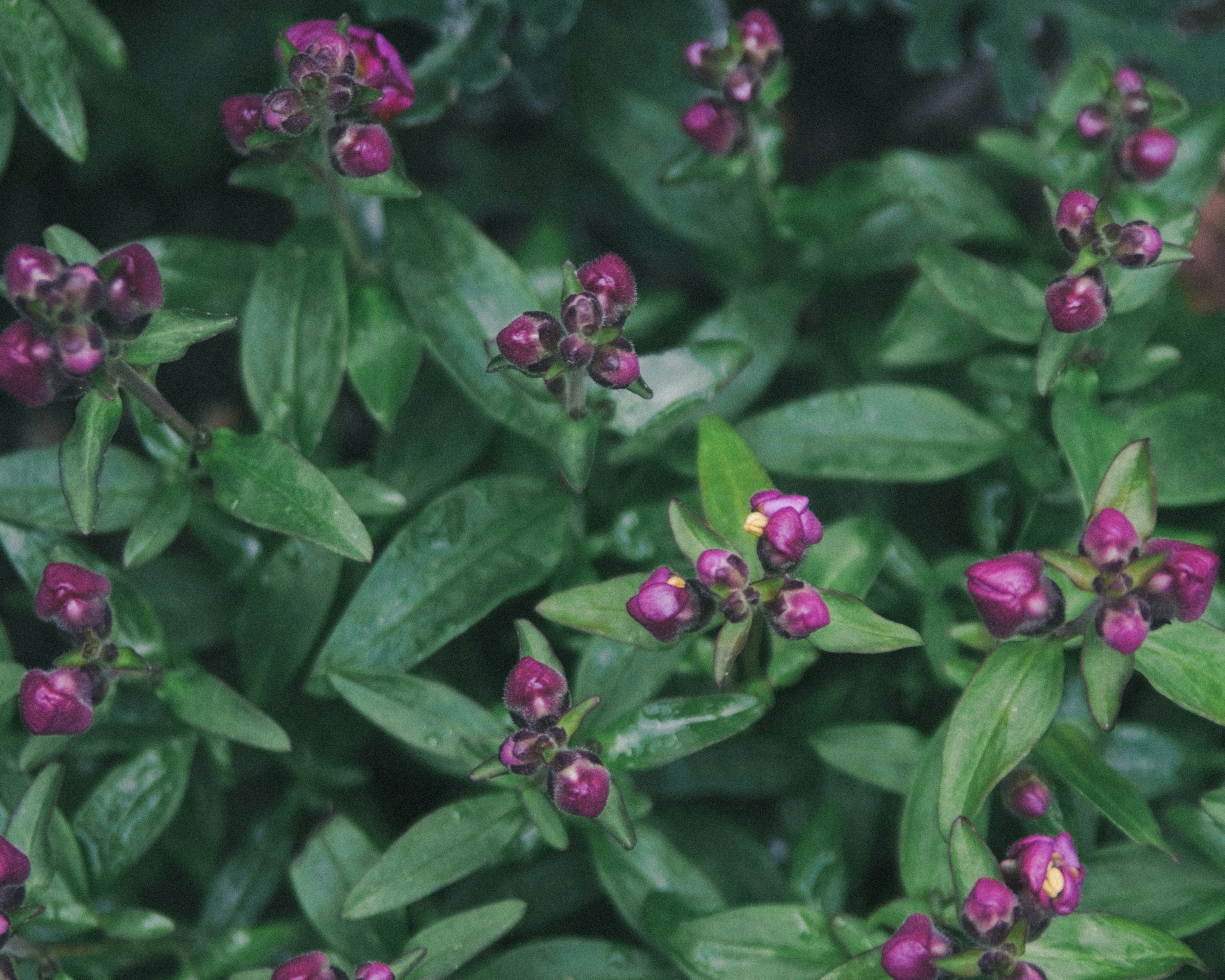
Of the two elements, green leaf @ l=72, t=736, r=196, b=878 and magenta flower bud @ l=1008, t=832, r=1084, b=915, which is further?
green leaf @ l=72, t=736, r=196, b=878

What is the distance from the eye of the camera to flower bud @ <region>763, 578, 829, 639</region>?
1.77 meters

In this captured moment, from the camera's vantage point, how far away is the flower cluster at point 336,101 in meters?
1.97

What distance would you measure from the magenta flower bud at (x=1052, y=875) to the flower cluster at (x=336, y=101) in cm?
147

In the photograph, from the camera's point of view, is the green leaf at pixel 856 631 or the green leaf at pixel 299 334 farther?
the green leaf at pixel 299 334

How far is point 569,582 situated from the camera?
2.45 meters

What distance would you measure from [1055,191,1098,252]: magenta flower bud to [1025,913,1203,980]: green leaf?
109 centimetres

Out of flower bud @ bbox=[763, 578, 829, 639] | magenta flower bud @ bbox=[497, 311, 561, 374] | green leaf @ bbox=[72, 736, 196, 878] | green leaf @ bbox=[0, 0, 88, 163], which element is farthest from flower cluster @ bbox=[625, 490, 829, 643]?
green leaf @ bbox=[0, 0, 88, 163]

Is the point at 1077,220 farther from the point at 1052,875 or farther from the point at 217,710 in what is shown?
the point at 217,710

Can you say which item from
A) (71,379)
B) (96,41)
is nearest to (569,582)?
(71,379)

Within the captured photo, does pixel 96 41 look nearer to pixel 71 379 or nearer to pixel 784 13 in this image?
pixel 71 379

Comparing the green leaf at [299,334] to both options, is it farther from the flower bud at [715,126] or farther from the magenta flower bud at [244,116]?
the flower bud at [715,126]

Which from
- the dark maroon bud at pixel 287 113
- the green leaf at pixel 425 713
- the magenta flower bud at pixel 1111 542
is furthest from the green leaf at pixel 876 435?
the dark maroon bud at pixel 287 113

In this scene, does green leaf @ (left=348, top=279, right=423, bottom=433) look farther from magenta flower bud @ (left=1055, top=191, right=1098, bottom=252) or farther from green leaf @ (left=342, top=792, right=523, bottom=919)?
magenta flower bud @ (left=1055, top=191, right=1098, bottom=252)

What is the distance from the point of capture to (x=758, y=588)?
1.83 m
